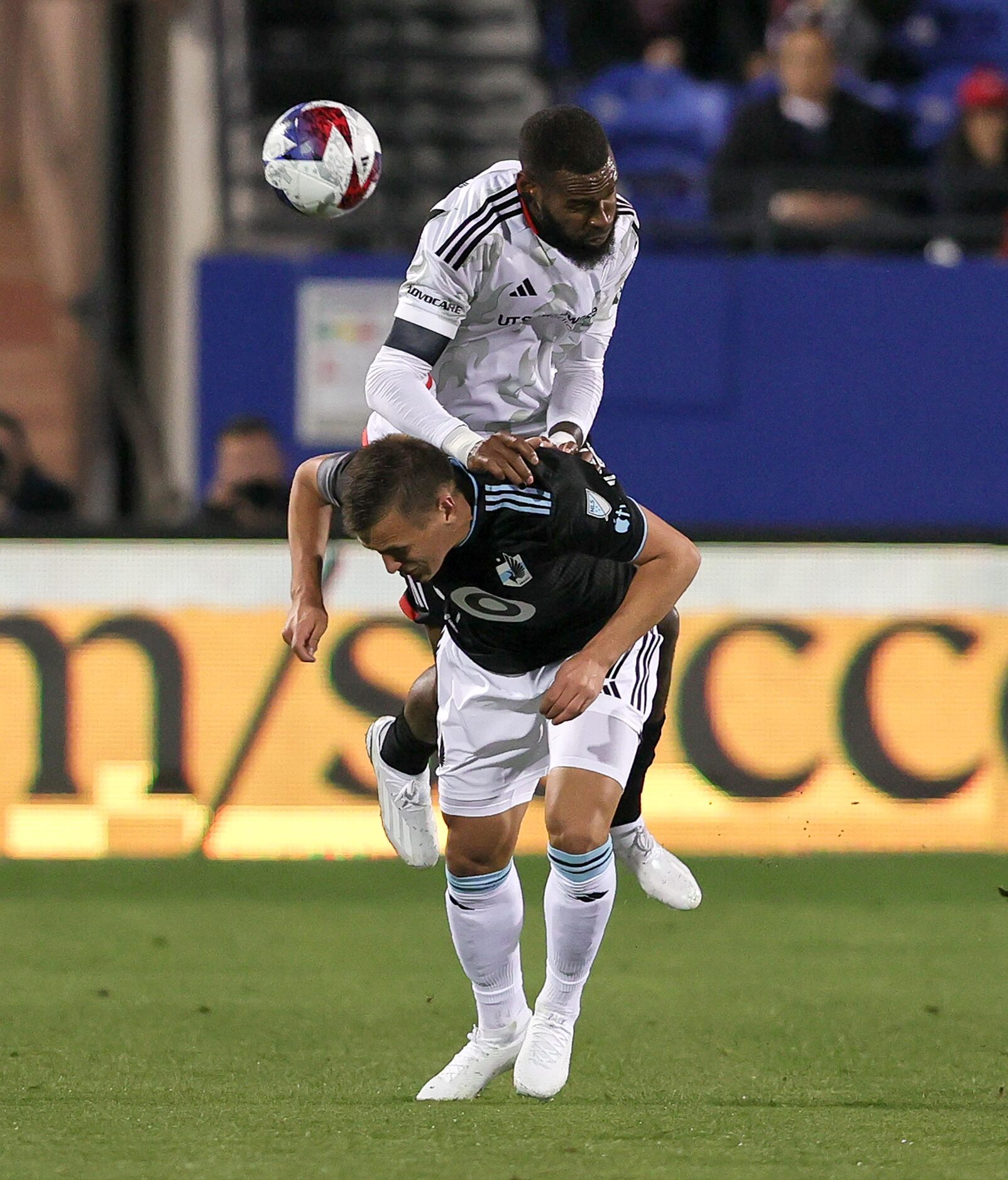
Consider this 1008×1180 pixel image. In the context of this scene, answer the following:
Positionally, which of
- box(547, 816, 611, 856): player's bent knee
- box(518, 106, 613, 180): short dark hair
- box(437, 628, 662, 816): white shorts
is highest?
box(518, 106, 613, 180): short dark hair

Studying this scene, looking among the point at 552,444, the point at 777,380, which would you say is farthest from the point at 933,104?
the point at 552,444

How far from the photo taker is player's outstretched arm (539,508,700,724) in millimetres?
4797

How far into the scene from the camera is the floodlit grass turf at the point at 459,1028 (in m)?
4.56

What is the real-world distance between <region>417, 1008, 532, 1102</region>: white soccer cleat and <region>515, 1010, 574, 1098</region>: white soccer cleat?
0.08 metres

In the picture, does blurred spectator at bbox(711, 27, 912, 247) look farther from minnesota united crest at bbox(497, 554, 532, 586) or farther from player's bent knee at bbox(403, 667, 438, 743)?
minnesota united crest at bbox(497, 554, 532, 586)

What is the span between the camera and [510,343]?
548 cm

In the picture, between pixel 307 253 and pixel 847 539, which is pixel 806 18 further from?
pixel 847 539

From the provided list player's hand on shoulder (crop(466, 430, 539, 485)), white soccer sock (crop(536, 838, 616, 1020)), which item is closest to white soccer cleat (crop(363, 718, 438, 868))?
white soccer sock (crop(536, 838, 616, 1020))

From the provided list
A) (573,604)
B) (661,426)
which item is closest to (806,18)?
(661,426)

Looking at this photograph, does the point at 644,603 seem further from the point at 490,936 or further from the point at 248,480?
the point at 248,480

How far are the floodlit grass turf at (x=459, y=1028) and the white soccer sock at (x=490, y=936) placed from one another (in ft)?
0.77

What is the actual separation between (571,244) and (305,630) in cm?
114

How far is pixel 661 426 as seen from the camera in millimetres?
10375

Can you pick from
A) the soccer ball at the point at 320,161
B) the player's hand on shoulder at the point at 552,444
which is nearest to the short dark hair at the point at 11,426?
the soccer ball at the point at 320,161
